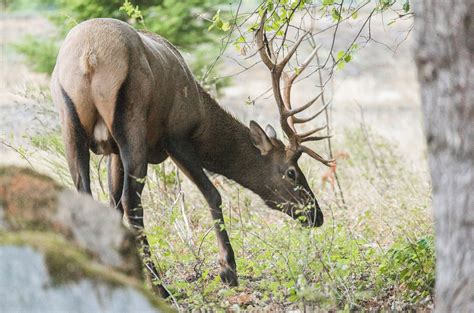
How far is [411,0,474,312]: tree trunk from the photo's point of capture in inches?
191

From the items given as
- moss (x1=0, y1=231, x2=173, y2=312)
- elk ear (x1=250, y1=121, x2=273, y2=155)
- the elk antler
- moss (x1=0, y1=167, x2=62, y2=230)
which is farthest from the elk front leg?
moss (x1=0, y1=231, x2=173, y2=312)

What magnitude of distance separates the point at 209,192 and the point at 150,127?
3.43ft

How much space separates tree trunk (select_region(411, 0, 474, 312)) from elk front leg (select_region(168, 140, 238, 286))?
11.8 ft

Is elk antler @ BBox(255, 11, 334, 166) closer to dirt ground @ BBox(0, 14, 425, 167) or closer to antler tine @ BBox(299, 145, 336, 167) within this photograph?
antler tine @ BBox(299, 145, 336, 167)

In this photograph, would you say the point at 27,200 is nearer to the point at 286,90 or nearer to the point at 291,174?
the point at 286,90

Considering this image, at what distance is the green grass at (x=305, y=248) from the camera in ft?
23.5

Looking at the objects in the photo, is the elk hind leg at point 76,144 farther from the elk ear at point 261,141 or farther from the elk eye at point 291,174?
the elk eye at point 291,174

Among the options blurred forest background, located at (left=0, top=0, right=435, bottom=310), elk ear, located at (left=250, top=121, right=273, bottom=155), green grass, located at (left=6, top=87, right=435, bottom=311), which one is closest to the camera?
green grass, located at (left=6, top=87, right=435, bottom=311)

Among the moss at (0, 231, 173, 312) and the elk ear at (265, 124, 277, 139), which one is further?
the elk ear at (265, 124, 277, 139)

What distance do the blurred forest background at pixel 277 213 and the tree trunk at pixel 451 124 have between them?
1.33 meters

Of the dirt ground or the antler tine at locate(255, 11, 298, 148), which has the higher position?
the antler tine at locate(255, 11, 298, 148)

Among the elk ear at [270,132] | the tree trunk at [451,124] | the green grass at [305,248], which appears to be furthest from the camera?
the elk ear at [270,132]

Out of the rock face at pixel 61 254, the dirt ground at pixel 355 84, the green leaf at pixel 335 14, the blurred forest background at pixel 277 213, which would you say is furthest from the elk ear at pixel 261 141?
the dirt ground at pixel 355 84

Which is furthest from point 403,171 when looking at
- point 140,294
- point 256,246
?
point 140,294
